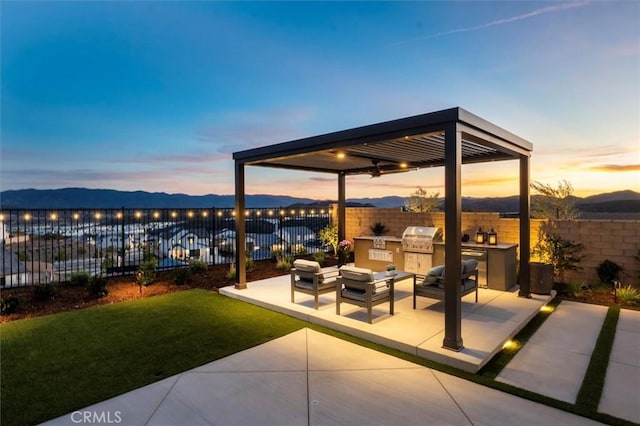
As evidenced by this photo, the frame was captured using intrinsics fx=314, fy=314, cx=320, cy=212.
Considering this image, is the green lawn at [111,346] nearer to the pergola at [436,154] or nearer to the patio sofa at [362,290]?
the patio sofa at [362,290]

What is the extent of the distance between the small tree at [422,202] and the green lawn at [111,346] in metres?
6.84

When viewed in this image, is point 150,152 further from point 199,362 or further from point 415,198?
point 199,362

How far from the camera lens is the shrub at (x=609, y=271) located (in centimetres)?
630

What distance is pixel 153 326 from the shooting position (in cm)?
486

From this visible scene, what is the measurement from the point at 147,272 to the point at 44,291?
1.83 meters

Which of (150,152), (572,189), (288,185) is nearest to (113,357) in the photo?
(572,189)

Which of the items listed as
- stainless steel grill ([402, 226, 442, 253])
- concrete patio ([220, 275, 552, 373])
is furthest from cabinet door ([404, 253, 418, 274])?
concrete patio ([220, 275, 552, 373])

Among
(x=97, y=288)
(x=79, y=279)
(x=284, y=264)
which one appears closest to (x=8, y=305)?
(x=97, y=288)

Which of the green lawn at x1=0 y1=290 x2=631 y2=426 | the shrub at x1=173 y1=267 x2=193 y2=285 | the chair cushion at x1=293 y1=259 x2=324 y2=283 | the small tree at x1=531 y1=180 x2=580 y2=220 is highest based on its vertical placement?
the small tree at x1=531 y1=180 x2=580 y2=220

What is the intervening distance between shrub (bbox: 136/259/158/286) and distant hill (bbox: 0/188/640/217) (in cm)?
147

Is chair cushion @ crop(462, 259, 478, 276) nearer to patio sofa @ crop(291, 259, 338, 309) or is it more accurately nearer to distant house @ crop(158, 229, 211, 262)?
patio sofa @ crop(291, 259, 338, 309)

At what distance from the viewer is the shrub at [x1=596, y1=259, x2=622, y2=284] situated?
630 cm

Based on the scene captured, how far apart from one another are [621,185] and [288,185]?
1258cm

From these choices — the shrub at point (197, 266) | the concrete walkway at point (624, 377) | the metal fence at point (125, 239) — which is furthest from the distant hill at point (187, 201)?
the concrete walkway at point (624, 377)
